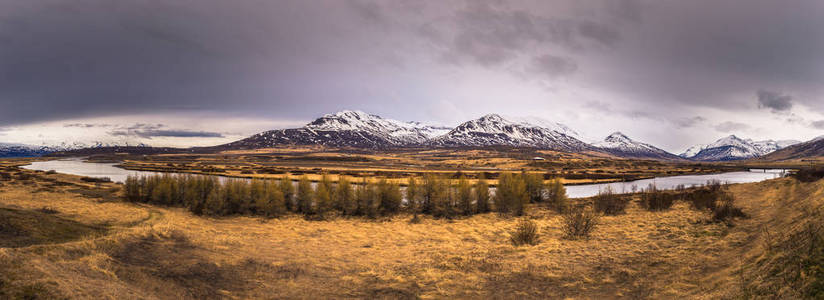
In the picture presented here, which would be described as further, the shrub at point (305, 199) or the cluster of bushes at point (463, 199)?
the cluster of bushes at point (463, 199)

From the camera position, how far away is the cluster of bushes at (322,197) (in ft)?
115

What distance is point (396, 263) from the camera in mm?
17781

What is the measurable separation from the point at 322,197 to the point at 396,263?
64.2 feet

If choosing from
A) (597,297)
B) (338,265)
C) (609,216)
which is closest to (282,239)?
(338,265)

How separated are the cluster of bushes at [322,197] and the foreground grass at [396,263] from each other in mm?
9411

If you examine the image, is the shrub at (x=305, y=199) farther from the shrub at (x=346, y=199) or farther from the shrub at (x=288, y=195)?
the shrub at (x=346, y=199)

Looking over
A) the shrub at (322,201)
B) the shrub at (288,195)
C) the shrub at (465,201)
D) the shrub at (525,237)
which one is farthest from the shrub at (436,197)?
the shrub at (525,237)

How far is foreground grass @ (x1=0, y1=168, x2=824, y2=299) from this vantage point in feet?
34.8

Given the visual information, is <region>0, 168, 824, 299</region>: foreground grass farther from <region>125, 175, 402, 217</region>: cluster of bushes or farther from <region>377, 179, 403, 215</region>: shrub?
<region>377, 179, 403, 215</region>: shrub

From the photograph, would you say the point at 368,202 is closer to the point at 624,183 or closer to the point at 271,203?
the point at 271,203

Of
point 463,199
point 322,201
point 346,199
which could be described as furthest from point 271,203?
point 463,199

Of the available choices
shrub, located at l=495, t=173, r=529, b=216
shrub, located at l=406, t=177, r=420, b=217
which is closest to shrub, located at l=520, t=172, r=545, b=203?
shrub, located at l=495, t=173, r=529, b=216

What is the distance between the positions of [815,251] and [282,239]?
2512 cm

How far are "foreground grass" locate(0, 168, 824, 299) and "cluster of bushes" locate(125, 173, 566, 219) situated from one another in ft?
30.9
